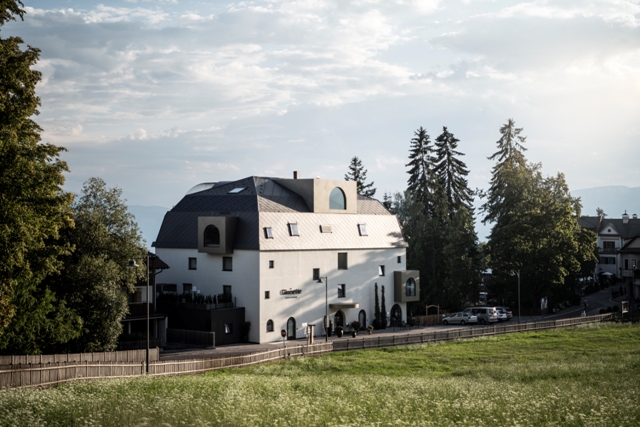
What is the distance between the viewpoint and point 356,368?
39.7 metres

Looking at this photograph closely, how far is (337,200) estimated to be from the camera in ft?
206

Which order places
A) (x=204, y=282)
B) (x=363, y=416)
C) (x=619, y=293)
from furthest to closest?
(x=619, y=293), (x=204, y=282), (x=363, y=416)

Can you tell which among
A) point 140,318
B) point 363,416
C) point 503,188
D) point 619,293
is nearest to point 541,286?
point 503,188

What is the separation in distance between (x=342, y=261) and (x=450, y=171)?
1213 inches

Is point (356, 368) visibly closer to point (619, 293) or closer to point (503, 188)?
point (503, 188)

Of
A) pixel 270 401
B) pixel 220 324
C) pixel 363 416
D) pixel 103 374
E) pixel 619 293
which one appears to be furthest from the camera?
pixel 619 293

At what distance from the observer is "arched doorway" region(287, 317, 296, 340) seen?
56025 mm

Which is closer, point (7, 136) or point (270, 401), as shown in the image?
point (270, 401)

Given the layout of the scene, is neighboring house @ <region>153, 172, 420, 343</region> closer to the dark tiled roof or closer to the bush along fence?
the dark tiled roof

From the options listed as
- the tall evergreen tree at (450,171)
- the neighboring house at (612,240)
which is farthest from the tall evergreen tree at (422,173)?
the neighboring house at (612,240)

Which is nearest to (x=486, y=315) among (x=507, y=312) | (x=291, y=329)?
(x=507, y=312)

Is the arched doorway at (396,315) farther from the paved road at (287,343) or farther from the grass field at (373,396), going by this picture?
the grass field at (373,396)

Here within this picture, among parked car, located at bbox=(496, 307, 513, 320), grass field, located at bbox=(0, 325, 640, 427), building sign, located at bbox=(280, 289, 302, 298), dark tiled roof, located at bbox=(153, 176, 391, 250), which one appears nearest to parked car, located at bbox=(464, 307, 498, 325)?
parked car, located at bbox=(496, 307, 513, 320)

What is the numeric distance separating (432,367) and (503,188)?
4346 centimetres
